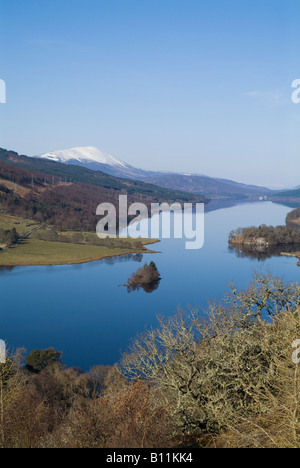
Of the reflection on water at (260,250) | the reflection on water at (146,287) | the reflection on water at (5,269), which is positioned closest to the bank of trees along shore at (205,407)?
the reflection on water at (146,287)

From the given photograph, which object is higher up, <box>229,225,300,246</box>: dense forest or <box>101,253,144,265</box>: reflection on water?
<box>229,225,300,246</box>: dense forest

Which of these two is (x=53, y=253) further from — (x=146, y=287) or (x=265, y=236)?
(x=265, y=236)

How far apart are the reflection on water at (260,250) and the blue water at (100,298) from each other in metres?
1.31

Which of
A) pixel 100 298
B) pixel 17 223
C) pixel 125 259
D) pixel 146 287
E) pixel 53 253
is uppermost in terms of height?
pixel 17 223

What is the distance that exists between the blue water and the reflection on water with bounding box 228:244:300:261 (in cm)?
131

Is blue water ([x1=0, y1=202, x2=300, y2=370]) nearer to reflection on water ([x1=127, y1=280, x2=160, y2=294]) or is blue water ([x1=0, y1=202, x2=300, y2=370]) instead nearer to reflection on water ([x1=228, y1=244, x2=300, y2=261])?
reflection on water ([x1=127, y1=280, x2=160, y2=294])

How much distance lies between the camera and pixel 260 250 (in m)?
34.6

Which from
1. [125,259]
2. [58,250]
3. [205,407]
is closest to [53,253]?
[58,250]

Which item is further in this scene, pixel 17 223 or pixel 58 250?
pixel 17 223

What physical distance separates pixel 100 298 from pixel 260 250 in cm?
1861

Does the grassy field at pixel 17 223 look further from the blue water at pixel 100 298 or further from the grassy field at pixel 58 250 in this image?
the blue water at pixel 100 298

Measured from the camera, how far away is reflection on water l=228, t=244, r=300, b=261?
31.6m

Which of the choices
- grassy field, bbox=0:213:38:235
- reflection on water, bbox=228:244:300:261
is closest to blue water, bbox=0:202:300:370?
reflection on water, bbox=228:244:300:261
